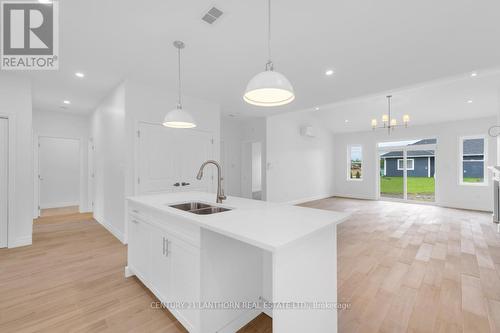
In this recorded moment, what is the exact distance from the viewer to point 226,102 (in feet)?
16.0

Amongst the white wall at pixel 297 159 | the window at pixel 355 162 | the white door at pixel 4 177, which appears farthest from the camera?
the window at pixel 355 162

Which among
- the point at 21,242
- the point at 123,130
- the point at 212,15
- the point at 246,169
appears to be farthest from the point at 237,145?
the point at 21,242

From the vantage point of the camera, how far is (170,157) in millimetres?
4043

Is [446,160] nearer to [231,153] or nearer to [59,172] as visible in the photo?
[231,153]

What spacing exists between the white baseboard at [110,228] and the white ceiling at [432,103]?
5067 mm

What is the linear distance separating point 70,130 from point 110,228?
12.0 ft

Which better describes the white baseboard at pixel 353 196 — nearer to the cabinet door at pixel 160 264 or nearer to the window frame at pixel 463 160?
the window frame at pixel 463 160

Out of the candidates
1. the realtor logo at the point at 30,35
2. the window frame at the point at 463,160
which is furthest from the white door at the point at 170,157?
the window frame at the point at 463,160

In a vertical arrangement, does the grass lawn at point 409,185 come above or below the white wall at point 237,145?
below

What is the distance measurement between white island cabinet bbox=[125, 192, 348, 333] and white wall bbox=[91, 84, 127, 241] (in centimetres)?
220

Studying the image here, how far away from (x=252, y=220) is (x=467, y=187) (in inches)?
304

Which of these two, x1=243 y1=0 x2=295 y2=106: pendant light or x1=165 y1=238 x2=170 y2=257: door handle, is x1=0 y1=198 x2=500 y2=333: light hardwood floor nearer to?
x1=165 y1=238 x2=170 y2=257: door handle

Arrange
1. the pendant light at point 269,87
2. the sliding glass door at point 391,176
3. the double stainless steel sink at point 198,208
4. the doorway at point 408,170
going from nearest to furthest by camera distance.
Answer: the pendant light at point 269,87, the double stainless steel sink at point 198,208, the doorway at point 408,170, the sliding glass door at point 391,176

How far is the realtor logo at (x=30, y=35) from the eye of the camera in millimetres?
2027
